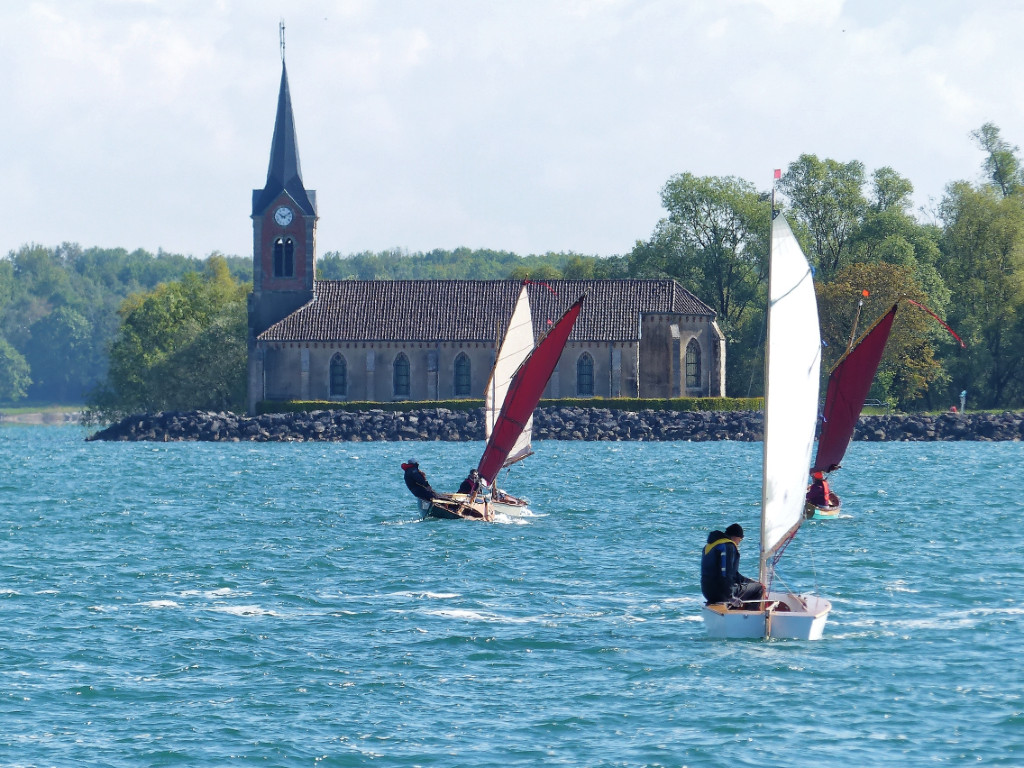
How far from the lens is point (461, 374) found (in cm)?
9844

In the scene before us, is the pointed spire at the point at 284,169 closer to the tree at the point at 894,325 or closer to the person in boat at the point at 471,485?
the tree at the point at 894,325

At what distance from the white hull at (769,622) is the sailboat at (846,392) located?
21922 millimetres

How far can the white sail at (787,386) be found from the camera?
73.7ft

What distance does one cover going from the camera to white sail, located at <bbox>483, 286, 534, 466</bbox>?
42.6m

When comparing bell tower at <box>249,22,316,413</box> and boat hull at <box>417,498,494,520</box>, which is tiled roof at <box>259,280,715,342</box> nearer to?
bell tower at <box>249,22,316,413</box>

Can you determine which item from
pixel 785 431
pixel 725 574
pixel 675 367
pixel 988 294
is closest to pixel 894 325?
pixel 675 367

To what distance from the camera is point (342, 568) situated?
3316cm

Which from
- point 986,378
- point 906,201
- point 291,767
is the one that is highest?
point 906,201

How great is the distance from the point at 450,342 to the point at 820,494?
56.2 m

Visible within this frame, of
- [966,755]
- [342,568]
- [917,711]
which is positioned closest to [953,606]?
[917,711]

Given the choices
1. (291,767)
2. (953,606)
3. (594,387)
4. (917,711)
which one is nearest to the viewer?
(291,767)

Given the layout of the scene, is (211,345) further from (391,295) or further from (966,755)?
(966,755)

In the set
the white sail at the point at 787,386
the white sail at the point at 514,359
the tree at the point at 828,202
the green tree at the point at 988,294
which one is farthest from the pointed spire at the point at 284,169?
the white sail at the point at 787,386

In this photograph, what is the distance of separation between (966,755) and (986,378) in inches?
3559
